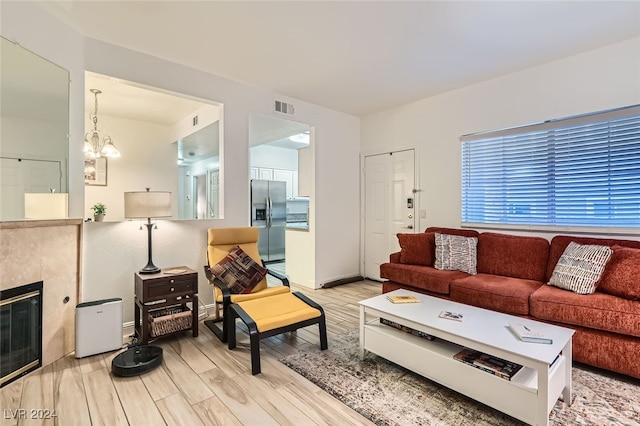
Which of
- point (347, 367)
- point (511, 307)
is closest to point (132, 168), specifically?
point (347, 367)

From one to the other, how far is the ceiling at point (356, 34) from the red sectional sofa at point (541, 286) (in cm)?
186

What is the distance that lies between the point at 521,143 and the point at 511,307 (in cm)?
197

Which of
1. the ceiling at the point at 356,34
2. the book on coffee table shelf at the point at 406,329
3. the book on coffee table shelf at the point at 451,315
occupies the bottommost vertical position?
the book on coffee table shelf at the point at 406,329

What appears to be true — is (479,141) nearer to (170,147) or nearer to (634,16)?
(634,16)

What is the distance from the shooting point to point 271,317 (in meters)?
2.46

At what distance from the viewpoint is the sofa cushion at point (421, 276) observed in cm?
317

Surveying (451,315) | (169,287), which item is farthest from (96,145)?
(451,315)

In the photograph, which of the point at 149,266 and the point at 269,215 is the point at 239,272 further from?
the point at 269,215

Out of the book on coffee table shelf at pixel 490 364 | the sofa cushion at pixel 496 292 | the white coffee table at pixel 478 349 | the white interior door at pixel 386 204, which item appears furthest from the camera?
the white interior door at pixel 386 204

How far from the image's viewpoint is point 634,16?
248 centimetres

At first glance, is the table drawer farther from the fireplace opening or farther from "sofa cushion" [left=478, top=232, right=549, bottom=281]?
"sofa cushion" [left=478, top=232, right=549, bottom=281]

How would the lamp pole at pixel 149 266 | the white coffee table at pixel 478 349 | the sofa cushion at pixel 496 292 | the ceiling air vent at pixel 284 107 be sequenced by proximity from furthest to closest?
the ceiling air vent at pixel 284 107, the lamp pole at pixel 149 266, the sofa cushion at pixel 496 292, the white coffee table at pixel 478 349

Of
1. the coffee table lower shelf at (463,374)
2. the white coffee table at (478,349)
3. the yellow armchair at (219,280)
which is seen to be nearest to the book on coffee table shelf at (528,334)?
the white coffee table at (478,349)

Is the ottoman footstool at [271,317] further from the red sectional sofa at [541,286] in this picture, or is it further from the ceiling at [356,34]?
the ceiling at [356,34]
